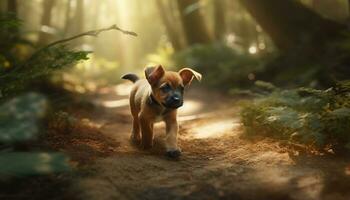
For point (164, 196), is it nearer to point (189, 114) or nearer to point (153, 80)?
point (153, 80)

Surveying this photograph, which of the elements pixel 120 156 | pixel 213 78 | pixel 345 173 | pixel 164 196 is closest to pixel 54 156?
pixel 164 196

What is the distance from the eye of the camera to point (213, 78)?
47.7 feet

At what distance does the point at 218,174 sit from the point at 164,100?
1.31m

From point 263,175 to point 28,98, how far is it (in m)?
2.65

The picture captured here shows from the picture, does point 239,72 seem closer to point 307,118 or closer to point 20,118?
point 307,118

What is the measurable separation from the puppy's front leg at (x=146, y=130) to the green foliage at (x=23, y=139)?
1722 mm

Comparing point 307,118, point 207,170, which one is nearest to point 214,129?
point 307,118

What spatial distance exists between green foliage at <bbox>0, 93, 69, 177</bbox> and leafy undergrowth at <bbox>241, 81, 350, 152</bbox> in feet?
9.70

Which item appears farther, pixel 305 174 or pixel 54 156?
pixel 305 174

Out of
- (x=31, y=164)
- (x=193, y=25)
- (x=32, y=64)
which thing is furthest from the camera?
(x=193, y=25)

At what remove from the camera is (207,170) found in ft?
17.2

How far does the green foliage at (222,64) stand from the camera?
1294 centimetres

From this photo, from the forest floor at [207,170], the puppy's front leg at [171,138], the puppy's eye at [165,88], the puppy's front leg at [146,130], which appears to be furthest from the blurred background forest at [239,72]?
the puppy's front leg at [171,138]

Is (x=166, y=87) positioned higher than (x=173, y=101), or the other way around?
(x=166, y=87)
